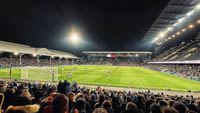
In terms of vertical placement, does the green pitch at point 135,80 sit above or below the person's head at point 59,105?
below

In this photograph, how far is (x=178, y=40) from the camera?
200 feet

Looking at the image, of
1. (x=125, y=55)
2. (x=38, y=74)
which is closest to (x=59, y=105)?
(x=38, y=74)

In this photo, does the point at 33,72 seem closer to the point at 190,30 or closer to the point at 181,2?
the point at 181,2

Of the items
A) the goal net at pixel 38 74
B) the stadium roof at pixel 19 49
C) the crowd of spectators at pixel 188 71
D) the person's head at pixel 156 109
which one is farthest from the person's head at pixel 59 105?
the stadium roof at pixel 19 49

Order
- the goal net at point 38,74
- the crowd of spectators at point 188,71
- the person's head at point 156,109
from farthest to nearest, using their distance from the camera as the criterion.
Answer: the crowd of spectators at point 188,71
the goal net at point 38,74
the person's head at point 156,109

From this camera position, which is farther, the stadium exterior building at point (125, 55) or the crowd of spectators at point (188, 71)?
the stadium exterior building at point (125, 55)

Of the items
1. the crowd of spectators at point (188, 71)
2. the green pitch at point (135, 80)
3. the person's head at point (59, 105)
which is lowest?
the green pitch at point (135, 80)

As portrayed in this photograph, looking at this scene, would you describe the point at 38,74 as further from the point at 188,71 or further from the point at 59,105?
the point at 188,71

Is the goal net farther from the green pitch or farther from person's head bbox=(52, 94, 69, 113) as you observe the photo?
person's head bbox=(52, 94, 69, 113)

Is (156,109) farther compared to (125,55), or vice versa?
(125,55)

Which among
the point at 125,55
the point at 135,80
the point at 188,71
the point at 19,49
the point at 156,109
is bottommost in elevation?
the point at 135,80

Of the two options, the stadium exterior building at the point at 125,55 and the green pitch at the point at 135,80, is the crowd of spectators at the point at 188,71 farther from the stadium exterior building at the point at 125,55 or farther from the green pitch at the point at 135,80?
the stadium exterior building at the point at 125,55

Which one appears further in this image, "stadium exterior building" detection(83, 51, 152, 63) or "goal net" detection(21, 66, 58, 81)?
"stadium exterior building" detection(83, 51, 152, 63)

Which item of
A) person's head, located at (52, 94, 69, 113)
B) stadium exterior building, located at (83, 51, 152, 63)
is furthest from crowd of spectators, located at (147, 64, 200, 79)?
stadium exterior building, located at (83, 51, 152, 63)
